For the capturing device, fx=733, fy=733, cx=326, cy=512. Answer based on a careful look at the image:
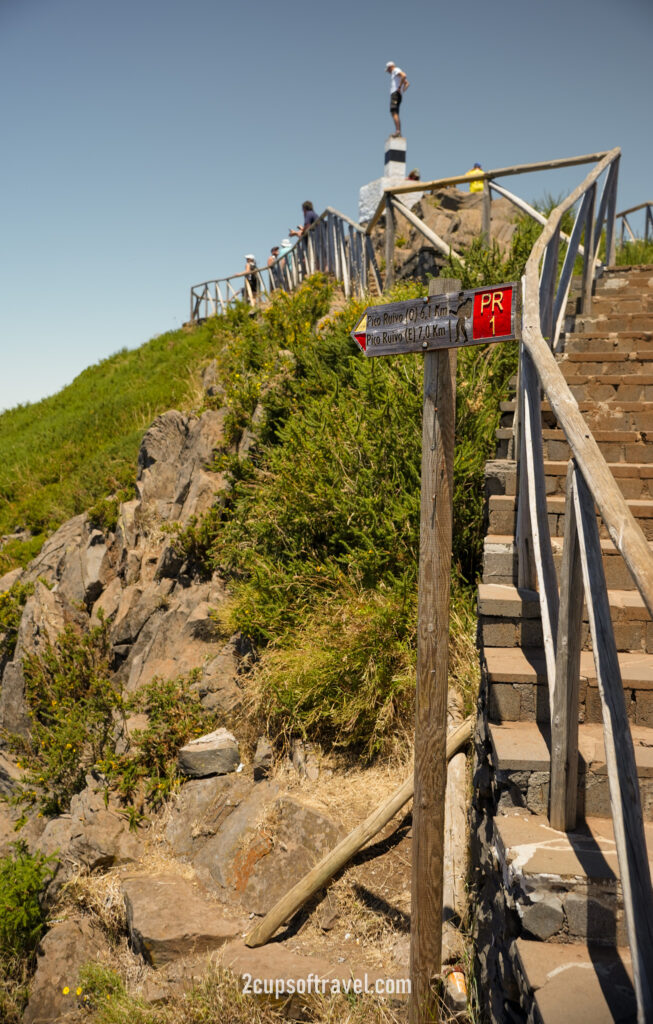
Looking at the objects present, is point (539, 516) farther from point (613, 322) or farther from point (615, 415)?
point (613, 322)

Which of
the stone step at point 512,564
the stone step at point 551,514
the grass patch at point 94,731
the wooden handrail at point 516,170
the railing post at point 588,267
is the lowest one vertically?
the grass patch at point 94,731

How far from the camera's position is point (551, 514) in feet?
11.9

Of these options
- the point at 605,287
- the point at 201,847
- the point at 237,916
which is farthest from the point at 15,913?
the point at 605,287

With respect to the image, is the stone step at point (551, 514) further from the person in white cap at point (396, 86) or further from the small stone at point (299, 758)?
the person in white cap at point (396, 86)

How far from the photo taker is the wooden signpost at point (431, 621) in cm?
299

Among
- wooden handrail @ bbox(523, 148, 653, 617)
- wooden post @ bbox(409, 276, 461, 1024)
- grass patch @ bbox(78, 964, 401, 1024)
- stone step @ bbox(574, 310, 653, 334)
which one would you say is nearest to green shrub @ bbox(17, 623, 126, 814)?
grass patch @ bbox(78, 964, 401, 1024)

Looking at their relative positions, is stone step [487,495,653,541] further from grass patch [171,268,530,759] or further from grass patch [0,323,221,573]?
grass patch [0,323,221,573]

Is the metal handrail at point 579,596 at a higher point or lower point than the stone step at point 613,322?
lower

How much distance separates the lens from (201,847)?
5.11 meters

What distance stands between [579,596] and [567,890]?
836mm

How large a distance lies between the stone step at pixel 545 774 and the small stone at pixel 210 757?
3.46 metres

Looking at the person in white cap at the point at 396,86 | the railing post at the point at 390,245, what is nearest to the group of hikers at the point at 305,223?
the person in white cap at the point at 396,86

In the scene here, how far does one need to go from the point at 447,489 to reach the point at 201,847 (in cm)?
349

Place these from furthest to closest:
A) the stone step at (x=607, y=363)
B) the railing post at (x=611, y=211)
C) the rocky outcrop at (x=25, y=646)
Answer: the rocky outcrop at (x=25, y=646) → the railing post at (x=611, y=211) → the stone step at (x=607, y=363)
